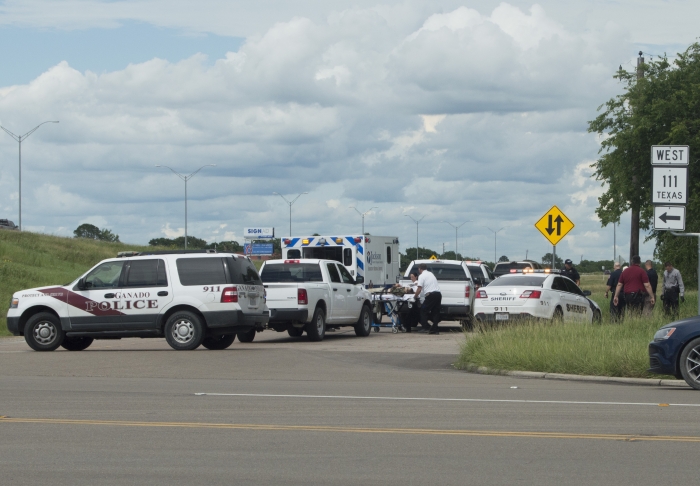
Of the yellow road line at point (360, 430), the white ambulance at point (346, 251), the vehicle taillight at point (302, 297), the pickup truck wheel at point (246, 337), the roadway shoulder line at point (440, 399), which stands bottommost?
the pickup truck wheel at point (246, 337)

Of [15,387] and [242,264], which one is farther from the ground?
[242,264]

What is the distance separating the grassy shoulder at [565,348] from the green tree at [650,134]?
14.1 m

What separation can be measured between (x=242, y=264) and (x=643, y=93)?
683 inches

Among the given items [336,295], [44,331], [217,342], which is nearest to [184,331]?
[217,342]

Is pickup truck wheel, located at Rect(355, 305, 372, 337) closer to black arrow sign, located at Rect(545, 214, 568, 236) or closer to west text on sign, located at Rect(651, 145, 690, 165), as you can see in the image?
black arrow sign, located at Rect(545, 214, 568, 236)

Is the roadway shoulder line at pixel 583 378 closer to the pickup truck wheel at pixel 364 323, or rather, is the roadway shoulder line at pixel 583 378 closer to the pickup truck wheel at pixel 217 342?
the pickup truck wheel at pixel 217 342

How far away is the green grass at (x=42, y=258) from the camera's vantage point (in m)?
47.3

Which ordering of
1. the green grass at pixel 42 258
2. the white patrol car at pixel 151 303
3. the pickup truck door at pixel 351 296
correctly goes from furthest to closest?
the green grass at pixel 42 258 → the pickup truck door at pixel 351 296 → the white patrol car at pixel 151 303

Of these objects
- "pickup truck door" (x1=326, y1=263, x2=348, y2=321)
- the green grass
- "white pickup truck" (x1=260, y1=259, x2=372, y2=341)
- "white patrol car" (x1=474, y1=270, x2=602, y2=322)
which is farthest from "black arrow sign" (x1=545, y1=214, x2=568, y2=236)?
the green grass

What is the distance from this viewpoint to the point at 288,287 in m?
22.5

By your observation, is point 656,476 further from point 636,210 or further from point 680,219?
point 636,210

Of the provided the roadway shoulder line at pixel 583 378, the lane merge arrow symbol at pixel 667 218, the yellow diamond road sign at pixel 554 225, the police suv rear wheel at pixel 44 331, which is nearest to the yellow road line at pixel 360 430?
the roadway shoulder line at pixel 583 378

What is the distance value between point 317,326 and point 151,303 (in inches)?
183

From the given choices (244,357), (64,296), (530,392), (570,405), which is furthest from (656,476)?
(64,296)
